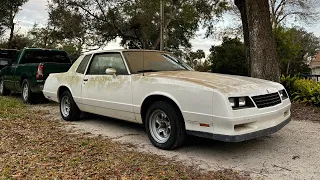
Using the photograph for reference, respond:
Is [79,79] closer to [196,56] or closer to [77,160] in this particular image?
[77,160]

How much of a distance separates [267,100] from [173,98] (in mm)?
1326

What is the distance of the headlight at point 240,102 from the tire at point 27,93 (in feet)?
22.9

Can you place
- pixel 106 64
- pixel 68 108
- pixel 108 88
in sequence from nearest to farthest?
1. pixel 108 88
2. pixel 106 64
3. pixel 68 108

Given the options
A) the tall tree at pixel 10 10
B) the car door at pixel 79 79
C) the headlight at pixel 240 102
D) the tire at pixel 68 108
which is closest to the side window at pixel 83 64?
the car door at pixel 79 79

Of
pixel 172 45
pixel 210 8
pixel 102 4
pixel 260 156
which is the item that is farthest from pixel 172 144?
pixel 172 45

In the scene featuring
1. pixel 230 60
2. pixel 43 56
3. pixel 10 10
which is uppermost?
pixel 10 10

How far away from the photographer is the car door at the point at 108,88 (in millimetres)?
5137

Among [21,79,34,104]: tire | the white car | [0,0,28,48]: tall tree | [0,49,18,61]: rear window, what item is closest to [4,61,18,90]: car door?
[21,79,34,104]: tire

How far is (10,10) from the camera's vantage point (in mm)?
24156

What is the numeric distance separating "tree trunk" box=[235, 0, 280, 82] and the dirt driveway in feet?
8.27

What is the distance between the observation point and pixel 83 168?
3.77m

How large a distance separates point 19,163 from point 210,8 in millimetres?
11844

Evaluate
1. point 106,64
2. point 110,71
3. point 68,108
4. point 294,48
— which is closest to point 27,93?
point 68,108

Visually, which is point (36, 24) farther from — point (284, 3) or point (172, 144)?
point (172, 144)
